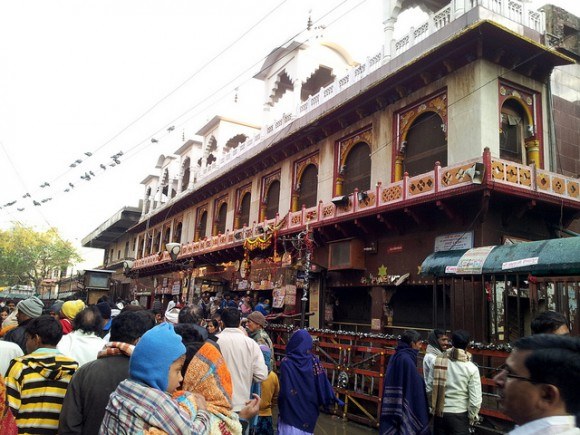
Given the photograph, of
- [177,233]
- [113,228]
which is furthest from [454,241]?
[113,228]

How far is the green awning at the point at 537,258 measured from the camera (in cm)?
808

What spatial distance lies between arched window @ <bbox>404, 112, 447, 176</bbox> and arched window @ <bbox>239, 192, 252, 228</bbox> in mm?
10551

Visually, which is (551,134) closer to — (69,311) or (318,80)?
(318,80)

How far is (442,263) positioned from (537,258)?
2.22 m

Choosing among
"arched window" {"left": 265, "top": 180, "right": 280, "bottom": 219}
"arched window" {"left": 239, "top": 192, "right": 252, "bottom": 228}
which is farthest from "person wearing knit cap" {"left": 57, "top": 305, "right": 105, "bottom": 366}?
"arched window" {"left": 239, "top": 192, "right": 252, "bottom": 228}

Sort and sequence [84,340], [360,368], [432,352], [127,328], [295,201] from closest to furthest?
1. [127,328]
2. [84,340]
3. [432,352]
4. [360,368]
5. [295,201]

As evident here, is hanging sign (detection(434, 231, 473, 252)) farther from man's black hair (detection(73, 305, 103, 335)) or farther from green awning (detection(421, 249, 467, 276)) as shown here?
man's black hair (detection(73, 305, 103, 335))

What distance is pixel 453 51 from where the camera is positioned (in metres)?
12.5

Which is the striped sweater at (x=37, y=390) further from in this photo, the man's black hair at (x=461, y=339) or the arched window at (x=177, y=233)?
the arched window at (x=177, y=233)

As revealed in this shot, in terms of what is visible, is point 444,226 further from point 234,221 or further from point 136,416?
point 234,221

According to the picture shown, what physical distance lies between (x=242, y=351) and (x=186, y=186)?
2981 cm

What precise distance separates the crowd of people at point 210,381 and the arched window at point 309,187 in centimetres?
1237

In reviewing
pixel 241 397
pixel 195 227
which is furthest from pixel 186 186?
pixel 241 397

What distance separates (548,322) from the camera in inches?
162
